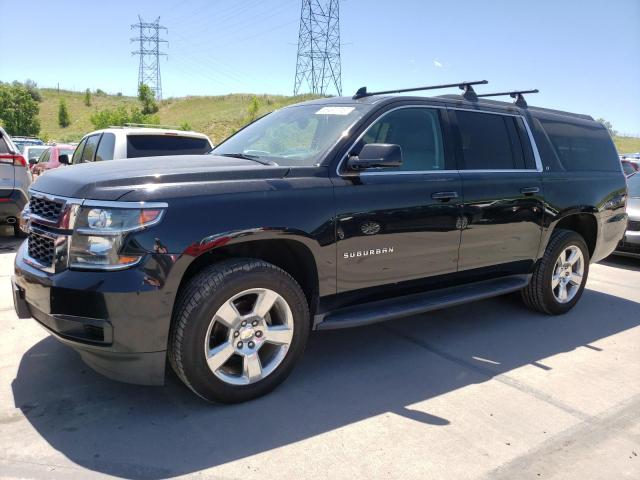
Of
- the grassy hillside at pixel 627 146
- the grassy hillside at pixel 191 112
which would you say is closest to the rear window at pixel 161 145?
the grassy hillside at pixel 191 112

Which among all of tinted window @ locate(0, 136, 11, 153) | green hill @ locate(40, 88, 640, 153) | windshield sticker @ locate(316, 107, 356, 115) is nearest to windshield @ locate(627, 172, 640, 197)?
windshield sticker @ locate(316, 107, 356, 115)

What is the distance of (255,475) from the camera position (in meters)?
2.59

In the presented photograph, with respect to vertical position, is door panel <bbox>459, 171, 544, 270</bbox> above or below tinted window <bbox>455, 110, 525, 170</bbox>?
below

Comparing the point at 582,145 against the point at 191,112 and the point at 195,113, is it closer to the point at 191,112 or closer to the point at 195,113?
the point at 195,113

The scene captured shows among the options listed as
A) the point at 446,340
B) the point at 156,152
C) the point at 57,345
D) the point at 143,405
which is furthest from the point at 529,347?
the point at 156,152

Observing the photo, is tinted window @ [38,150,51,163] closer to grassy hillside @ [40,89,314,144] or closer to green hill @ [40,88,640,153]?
green hill @ [40,88,640,153]

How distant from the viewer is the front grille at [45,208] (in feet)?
9.84

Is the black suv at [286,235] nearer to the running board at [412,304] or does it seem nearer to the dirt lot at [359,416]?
the running board at [412,304]

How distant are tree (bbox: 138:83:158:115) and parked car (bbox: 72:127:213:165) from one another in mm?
62040

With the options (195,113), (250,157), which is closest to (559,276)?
(250,157)

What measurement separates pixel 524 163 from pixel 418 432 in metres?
2.84

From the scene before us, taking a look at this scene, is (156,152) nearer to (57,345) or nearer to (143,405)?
(57,345)

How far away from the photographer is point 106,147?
7.70 metres

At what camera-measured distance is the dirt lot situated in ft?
8.84
